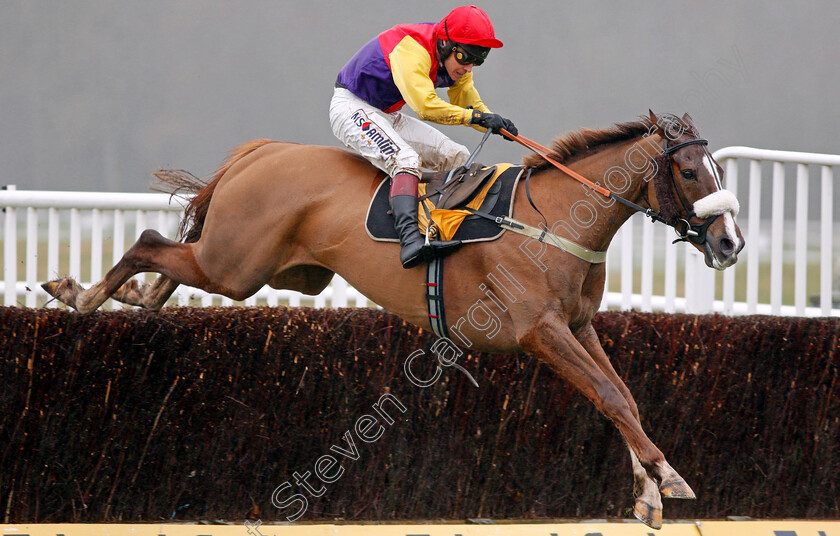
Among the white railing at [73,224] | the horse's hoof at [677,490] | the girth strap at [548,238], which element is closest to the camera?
the horse's hoof at [677,490]

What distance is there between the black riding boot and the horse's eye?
984 millimetres

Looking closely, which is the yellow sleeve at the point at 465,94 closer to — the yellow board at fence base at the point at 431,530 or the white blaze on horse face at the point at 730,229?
the white blaze on horse face at the point at 730,229

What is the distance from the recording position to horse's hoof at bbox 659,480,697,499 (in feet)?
11.2

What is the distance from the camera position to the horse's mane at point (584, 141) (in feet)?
12.8

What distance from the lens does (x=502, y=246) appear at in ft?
12.6

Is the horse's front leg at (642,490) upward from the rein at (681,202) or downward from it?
downward

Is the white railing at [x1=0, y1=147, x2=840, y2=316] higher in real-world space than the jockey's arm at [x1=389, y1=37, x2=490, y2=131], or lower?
lower

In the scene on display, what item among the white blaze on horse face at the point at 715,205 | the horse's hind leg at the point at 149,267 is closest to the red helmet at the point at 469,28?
the white blaze on horse face at the point at 715,205

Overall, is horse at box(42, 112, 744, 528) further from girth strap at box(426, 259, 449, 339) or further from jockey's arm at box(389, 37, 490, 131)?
jockey's arm at box(389, 37, 490, 131)

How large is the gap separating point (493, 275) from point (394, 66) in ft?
3.36

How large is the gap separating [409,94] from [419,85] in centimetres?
6

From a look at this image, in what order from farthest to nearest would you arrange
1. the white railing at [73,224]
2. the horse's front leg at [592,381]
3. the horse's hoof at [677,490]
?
the white railing at [73,224]
the horse's front leg at [592,381]
the horse's hoof at [677,490]

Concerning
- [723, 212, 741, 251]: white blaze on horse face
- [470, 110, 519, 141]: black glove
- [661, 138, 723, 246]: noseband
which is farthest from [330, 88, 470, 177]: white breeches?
[723, 212, 741, 251]: white blaze on horse face

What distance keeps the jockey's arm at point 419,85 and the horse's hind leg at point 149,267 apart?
138cm
